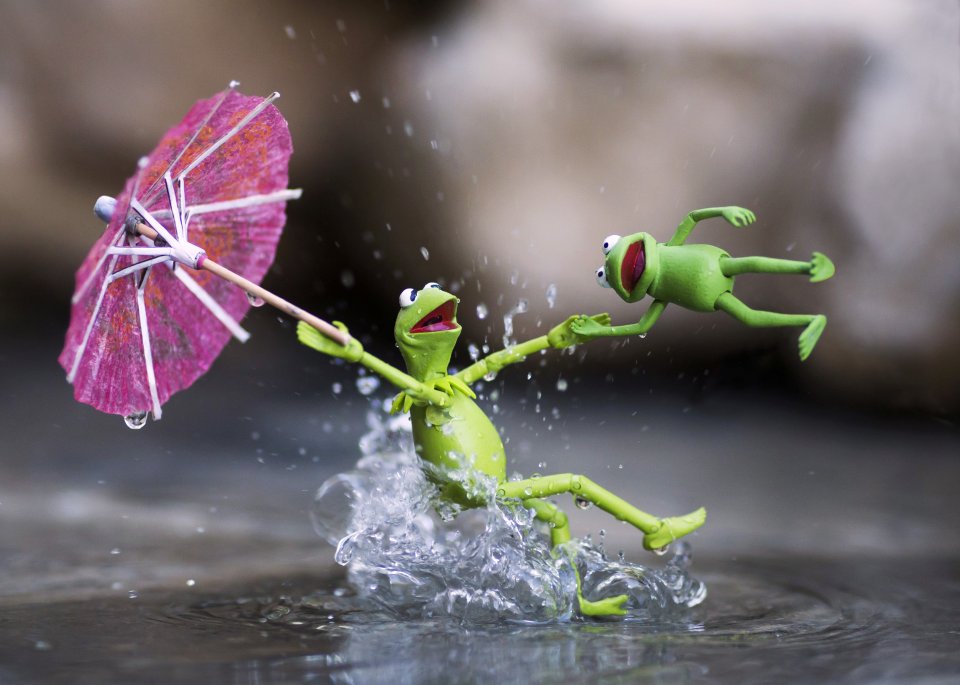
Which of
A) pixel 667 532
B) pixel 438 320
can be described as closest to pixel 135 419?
pixel 438 320

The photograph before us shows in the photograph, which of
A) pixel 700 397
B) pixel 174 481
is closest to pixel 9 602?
pixel 174 481

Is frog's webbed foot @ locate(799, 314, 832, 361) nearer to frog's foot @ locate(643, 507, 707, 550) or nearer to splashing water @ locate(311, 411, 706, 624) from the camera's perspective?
frog's foot @ locate(643, 507, 707, 550)

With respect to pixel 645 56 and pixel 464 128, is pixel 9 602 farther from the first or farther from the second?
pixel 645 56

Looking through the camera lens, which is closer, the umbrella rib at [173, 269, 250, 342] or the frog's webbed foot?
the umbrella rib at [173, 269, 250, 342]

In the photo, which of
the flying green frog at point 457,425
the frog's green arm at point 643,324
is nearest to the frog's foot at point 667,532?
the flying green frog at point 457,425

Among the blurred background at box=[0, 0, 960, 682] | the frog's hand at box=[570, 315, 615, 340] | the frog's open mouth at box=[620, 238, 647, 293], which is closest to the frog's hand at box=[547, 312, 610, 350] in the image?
the frog's hand at box=[570, 315, 615, 340]

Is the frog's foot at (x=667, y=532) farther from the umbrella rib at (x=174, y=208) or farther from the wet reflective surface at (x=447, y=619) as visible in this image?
the umbrella rib at (x=174, y=208)

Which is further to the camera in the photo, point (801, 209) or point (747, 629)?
point (801, 209)
